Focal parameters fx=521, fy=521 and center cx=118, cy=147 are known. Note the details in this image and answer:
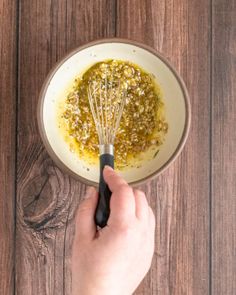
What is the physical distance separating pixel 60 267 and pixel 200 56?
0.38 m

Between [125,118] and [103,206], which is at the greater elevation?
[125,118]

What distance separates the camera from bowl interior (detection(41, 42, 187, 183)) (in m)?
0.70

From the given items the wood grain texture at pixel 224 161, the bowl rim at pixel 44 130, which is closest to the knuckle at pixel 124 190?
the bowl rim at pixel 44 130

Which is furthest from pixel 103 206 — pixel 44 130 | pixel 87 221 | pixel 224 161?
pixel 224 161

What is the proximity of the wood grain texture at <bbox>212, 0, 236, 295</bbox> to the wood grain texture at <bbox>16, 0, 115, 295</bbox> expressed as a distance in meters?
0.18

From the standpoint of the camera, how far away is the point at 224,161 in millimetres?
780

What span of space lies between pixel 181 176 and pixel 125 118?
4.8 inches

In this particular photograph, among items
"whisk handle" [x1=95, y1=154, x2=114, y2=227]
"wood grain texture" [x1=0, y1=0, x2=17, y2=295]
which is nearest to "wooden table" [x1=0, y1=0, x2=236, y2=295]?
"wood grain texture" [x1=0, y1=0, x2=17, y2=295]

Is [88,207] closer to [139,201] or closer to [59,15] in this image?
[139,201]

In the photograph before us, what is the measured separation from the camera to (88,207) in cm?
61

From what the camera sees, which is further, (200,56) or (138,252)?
(200,56)

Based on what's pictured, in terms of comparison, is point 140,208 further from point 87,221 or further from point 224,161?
point 224,161

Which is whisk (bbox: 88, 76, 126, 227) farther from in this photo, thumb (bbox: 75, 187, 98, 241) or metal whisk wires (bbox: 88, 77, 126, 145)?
thumb (bbox: 75, 187, 98, 241)

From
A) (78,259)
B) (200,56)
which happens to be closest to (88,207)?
(78,259)
